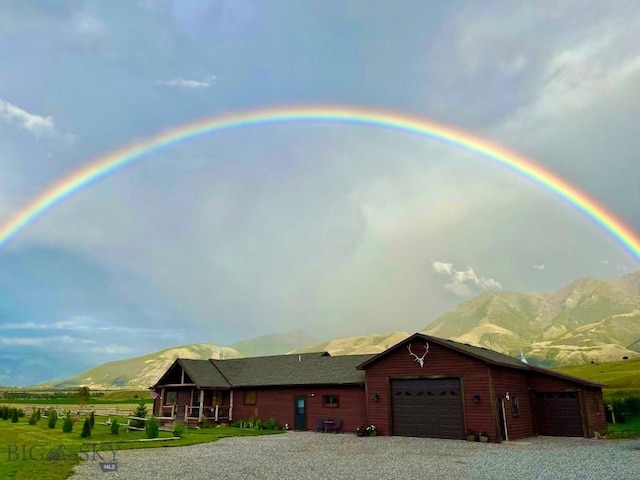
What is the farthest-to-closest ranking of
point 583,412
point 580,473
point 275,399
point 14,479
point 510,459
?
point 275,399 < point 583,412 < point 510,459 < point 580,473 < point 14,479

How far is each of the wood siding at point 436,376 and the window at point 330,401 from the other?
340cm

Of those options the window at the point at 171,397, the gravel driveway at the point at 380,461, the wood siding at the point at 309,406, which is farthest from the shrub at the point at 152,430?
the window at the point at 171,397

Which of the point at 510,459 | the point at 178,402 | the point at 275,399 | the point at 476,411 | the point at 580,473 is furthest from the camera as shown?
the point at 178,402

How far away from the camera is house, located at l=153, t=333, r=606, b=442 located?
2595cm

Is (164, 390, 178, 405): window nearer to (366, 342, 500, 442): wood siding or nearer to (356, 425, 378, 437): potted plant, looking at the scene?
(356, 425, 378, 437): potted plant

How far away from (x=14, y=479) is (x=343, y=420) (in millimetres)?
22315

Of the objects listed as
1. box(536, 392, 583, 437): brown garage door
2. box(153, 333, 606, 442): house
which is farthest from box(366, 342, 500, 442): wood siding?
box(536, 392, 583, 437): brown garage door

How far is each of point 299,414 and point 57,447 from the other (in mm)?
17322

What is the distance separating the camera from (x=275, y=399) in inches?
1385

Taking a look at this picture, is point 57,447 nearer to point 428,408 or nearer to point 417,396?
point 417,396

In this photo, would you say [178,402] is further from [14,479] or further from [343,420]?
[14,479]

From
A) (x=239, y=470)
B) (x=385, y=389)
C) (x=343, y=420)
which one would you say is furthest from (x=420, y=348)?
(x=239, y=470)

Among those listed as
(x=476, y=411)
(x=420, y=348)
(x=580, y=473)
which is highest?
(x=420, y=348)

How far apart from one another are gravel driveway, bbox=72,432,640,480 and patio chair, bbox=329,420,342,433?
6871 mm
